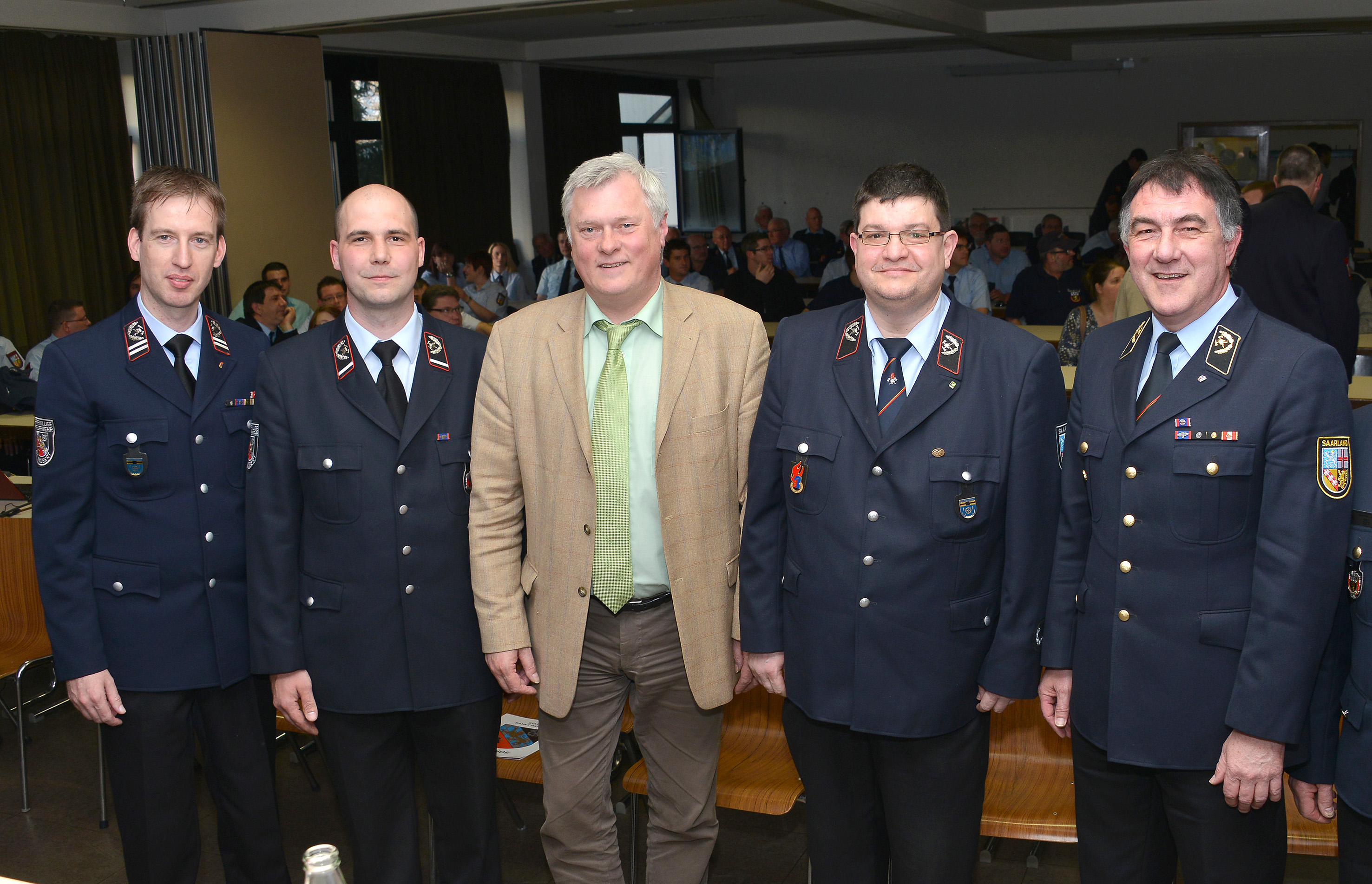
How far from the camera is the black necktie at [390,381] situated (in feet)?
7.53

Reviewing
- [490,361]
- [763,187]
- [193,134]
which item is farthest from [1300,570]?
[763,187]

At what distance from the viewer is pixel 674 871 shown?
237 centimetres

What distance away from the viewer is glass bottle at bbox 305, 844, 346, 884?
1.13m

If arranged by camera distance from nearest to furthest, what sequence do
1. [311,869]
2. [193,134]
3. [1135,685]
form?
[311,869]
[1135,685]
[193,134]

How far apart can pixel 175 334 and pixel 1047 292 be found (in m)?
6.76

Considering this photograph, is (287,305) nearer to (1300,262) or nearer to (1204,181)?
(1300,262)

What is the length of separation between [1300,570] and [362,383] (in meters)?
1.72

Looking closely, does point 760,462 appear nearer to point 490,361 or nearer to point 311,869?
point 490,361

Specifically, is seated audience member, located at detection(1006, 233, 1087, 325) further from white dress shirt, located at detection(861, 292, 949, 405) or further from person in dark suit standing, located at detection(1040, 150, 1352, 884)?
person in dark suit standing, located at detection(1040, 150, 1352, 884)

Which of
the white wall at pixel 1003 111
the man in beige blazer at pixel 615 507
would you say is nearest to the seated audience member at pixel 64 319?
the man in beige blazer at pixel 615 507

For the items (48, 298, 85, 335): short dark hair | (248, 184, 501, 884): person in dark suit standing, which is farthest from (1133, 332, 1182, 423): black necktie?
(48, 298, 85, 335): short dark hair

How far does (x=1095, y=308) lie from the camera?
18.7ft

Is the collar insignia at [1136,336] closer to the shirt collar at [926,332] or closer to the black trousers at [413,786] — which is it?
the shirt collar at [926,332]

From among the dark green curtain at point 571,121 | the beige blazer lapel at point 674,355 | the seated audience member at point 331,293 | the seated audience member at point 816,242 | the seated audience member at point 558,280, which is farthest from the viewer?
the seated audience member at point 816,242
